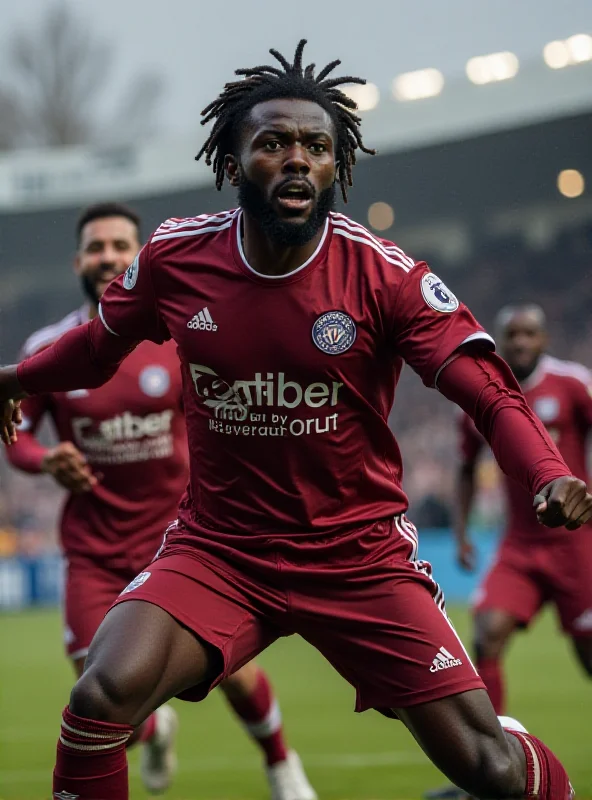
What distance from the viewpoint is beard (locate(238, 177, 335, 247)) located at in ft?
13.1

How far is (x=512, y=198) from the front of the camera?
30516 millimetres

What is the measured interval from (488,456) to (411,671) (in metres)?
20.9

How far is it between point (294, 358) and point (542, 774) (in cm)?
151

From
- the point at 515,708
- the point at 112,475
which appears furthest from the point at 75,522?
the point at 515,708

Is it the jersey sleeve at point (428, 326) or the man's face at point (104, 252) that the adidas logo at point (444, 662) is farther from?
the man's face at point (104, 252)

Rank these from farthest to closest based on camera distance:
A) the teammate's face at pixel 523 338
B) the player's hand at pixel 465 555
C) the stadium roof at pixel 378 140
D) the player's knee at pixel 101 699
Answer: the stadium roof at pixel 378 140, the teammate's face at pixel 523 338, the player's hand at pixel 465 555, the player's knee at pixel 101 699

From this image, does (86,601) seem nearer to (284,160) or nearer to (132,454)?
(132,454)

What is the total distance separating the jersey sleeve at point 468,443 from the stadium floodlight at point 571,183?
73.8ft

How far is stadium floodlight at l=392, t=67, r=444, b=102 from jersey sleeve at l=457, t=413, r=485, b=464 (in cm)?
2280

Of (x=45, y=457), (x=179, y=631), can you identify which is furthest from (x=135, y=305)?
(x=45, y=457)

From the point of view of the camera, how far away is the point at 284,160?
4008 mm

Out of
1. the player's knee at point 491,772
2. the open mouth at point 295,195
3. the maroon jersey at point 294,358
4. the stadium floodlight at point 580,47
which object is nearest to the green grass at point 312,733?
the player's knee at point 491,772

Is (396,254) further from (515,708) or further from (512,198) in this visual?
(512,198)

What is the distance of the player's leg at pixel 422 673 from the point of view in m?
3.84
